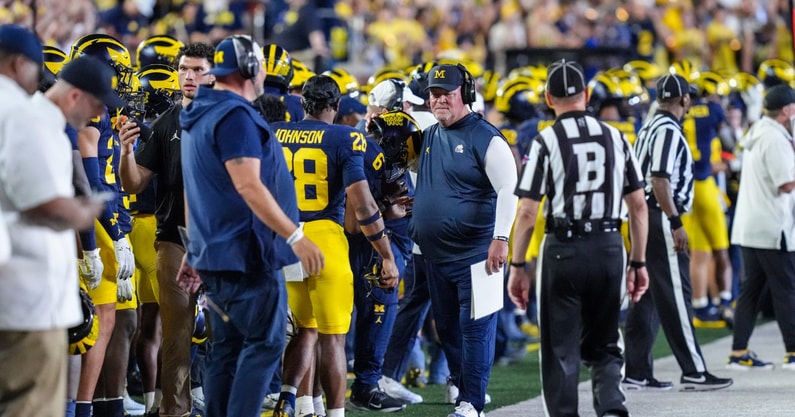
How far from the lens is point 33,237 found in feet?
16.9

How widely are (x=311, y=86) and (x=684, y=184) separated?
3.61 m

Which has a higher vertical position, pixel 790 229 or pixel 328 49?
pixel 328 49

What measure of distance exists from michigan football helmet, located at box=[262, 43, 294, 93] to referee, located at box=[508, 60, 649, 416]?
2903mm

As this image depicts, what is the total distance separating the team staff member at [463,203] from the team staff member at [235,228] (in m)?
1.93

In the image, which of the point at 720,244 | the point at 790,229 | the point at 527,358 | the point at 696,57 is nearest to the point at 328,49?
the point at 696,57

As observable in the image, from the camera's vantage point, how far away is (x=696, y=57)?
74.9ft

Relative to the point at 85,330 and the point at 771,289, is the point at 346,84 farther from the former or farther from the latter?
the point at 85,330

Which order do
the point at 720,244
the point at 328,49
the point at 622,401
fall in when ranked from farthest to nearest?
the point at 328,49
the point at 720,244
the point at 622,401

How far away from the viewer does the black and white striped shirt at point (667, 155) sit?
10.0 m

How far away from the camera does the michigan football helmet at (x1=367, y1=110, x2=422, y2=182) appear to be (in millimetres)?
8859

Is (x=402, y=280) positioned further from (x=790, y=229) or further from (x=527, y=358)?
(x=790, y=229)

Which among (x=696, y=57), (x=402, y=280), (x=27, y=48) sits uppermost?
(x=696, y=57)

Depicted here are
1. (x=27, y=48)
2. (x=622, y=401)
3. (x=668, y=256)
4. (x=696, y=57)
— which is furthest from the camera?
(x=696, y=57)

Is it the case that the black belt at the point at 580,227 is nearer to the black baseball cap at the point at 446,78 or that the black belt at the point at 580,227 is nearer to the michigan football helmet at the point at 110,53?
the black baseball cap at the point at 446,78
